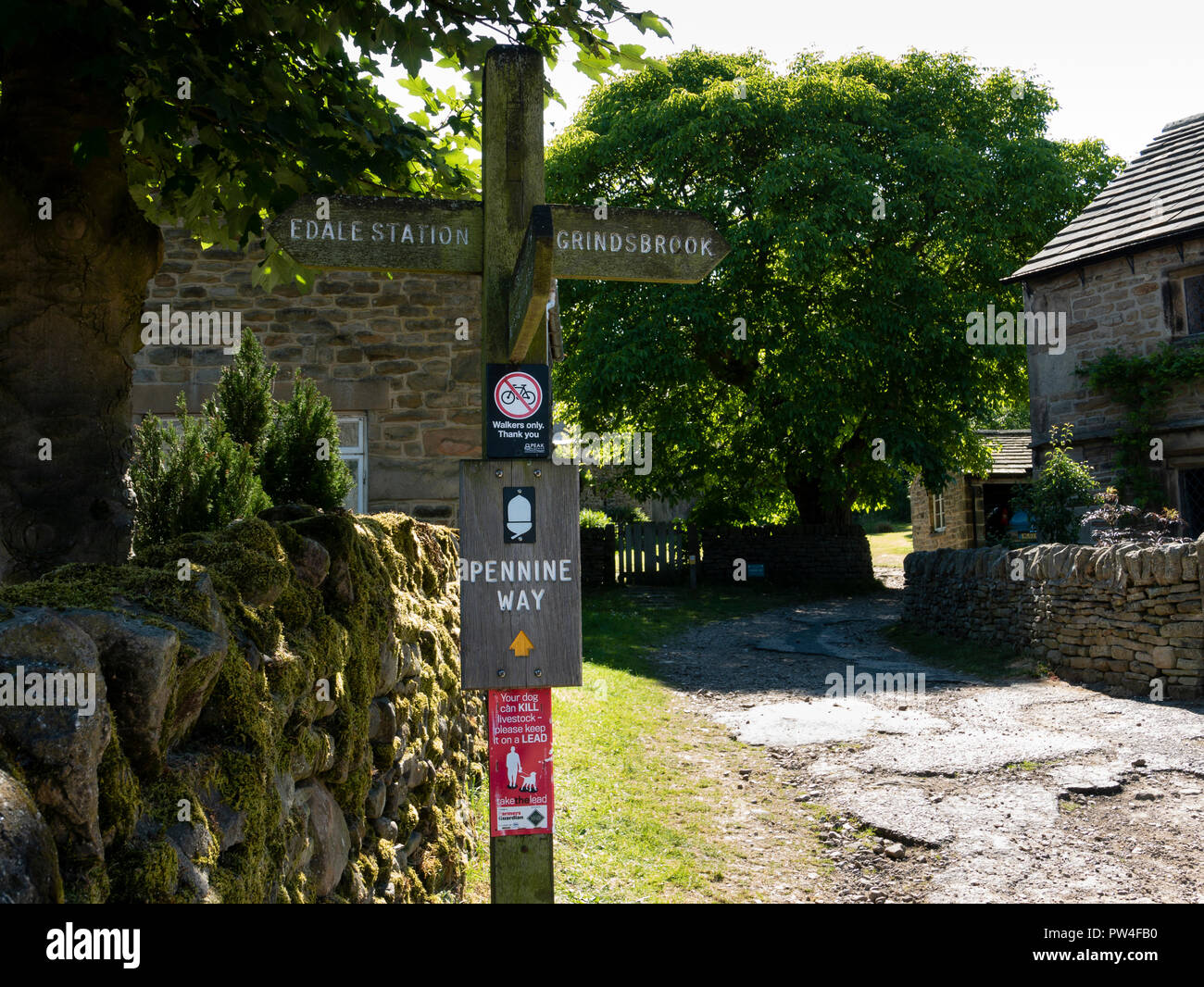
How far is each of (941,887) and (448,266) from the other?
403 centimetres

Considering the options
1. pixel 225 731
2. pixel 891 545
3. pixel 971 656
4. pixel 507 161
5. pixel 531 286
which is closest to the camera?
pixel 225 731

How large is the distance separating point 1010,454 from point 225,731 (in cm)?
2892

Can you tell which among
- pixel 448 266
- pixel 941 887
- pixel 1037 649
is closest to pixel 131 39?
pixel 448 266

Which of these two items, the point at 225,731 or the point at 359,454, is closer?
the point at 225,731

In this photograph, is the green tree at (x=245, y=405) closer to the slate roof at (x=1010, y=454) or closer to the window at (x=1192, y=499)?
the window at (x=1192, y=499)

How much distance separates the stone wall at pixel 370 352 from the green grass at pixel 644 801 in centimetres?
271

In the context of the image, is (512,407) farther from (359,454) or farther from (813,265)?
(813,265)

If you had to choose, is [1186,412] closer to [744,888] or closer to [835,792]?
[835,792]

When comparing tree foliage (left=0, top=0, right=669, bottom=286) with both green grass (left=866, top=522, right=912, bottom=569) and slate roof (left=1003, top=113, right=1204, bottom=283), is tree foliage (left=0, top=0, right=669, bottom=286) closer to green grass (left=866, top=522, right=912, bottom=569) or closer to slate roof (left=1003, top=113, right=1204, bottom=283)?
slate roof (left=1003, top=113, right=1204, bottom=283)

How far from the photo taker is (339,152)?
165 inches

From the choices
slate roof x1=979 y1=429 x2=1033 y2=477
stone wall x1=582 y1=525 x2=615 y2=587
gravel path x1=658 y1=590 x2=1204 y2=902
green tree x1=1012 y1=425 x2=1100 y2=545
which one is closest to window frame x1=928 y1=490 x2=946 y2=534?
slate roof x1=979 y1=429 x2=1033 y2=477

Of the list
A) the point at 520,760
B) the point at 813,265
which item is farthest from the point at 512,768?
the point at 813,265

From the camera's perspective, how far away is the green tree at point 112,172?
12.7 ft

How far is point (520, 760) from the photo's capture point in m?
3.00
